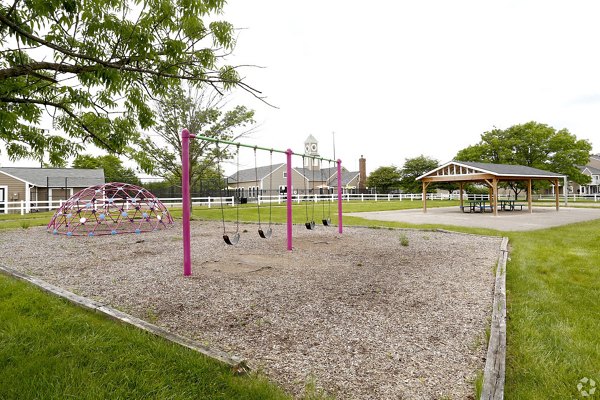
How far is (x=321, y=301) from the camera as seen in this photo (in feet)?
15.1

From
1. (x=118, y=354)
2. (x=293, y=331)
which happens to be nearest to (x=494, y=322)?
(x=293, y=331)

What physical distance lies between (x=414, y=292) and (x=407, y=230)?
302 inches

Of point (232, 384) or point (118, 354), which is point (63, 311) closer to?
point (118, 354)

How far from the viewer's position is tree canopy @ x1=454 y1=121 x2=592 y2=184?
41.1 meters

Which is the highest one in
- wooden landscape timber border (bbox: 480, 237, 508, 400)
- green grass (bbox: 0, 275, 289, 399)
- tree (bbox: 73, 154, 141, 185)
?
tree (bbox: 73, 154, 141, 185)

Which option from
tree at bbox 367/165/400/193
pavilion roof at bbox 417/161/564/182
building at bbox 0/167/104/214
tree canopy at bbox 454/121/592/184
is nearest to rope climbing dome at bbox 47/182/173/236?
pavilion roof at bbox 417/161/564/182

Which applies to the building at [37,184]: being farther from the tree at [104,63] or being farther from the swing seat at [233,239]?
the tree at [104,63]

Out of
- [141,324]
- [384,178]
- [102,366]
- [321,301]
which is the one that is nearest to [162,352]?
[102,366]

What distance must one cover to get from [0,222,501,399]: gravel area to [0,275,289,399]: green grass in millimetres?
373

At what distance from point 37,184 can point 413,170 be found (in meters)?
45.3

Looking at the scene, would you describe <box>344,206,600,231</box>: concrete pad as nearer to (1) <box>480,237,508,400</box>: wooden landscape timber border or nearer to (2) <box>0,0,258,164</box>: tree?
(1) <box>480,237,508,400</box>: wooden landscape timber border

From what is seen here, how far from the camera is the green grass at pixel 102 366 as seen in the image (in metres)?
2.42

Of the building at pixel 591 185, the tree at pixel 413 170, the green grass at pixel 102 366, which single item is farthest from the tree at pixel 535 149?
the green grass at pixel 102 366

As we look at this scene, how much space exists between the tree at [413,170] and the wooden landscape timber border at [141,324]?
163 feet
